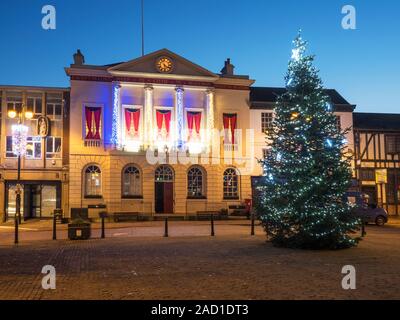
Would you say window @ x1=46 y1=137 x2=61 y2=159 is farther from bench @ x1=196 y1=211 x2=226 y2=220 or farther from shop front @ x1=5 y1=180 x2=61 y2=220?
bench @ x1=196 y1=211 x2=226 y2=220

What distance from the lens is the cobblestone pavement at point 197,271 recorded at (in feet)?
27.8

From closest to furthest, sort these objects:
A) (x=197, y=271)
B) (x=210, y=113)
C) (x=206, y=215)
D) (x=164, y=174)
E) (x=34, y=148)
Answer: (x=197, y=271)
(x=206, y=215)
(x=34, y=148)
(x=164, y=174)
(x=210, y=113)

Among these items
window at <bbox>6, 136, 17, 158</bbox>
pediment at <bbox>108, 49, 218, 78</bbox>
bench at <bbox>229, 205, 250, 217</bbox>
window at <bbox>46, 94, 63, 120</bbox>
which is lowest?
bench at <bbox>229, 205, 250, 217</bbox>

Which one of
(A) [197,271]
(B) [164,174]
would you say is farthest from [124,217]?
(A) [197,271]

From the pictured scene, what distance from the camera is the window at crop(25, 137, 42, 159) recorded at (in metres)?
34.6

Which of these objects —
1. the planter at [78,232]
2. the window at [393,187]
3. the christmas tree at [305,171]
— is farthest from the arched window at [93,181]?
the window at [393,187]

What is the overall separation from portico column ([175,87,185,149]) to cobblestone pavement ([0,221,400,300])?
18.6 meters

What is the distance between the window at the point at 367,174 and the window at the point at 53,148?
79.1ft

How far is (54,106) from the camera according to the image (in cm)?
3544

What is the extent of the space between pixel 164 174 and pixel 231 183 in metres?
5.25

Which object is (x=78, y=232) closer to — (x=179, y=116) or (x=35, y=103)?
(x=179, y=116)

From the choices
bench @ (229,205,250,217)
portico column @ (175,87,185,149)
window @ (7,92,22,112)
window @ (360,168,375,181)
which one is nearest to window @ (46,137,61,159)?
window @ (7,92,22,112)
